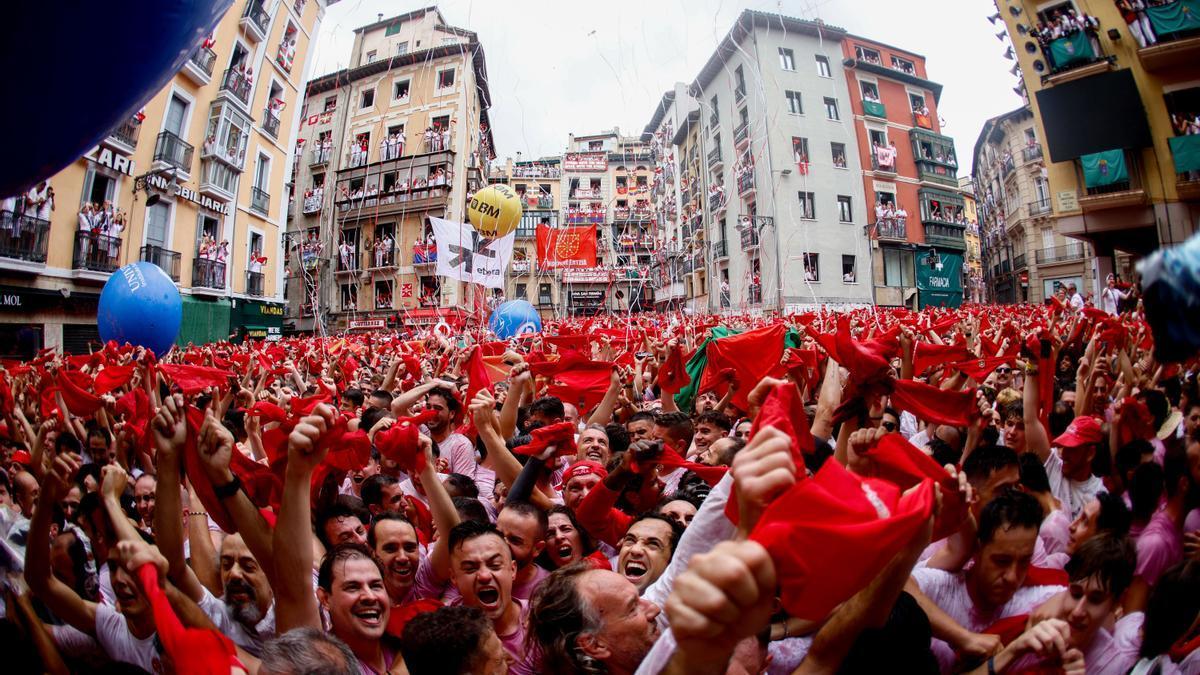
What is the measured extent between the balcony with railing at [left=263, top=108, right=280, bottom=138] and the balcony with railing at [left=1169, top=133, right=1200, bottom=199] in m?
26.5

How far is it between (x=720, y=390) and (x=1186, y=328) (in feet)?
16.8

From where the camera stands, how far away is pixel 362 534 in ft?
9.99

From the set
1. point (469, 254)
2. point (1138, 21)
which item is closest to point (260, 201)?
point (469, 254)

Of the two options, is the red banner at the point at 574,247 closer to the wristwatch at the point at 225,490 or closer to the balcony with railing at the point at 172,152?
the balcony with railing at the point at 172,152

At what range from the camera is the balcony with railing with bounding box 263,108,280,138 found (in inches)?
822

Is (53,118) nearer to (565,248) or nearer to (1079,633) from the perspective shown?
(1079,633)

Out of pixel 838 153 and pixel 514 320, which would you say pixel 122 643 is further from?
pixel 838 153

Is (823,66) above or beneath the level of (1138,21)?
above

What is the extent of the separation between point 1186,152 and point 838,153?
43.9ft

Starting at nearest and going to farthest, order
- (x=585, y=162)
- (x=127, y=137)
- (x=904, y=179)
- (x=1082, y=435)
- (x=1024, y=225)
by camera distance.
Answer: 1. (x=1082, y=435)
2. (x=127, y=137)
3. (x=904, y=179)
4. (x=1024, y=225)
5. (x=585, y=162)

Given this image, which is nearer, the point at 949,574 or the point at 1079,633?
the point at 1079,633

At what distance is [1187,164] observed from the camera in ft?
52.0

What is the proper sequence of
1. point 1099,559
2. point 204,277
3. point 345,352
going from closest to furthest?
point 1099,559
point 345,352
point 204,277

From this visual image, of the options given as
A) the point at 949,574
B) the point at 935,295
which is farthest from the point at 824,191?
the point at 949,574
